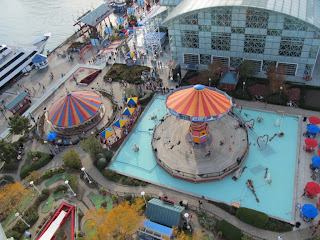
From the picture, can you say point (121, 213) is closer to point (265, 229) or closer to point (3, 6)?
point (265, 229)

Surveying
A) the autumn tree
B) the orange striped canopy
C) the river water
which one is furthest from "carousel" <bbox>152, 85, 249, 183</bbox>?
the river water

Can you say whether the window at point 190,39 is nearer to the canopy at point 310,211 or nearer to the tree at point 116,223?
the canopy at point 310,211

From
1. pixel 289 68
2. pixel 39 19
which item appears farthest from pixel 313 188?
pixel 39 19

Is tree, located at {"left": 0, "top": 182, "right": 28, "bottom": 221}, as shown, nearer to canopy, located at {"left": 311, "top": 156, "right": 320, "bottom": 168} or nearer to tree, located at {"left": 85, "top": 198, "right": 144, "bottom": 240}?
tree, located at {"left": 85, "top": 198, "right": 144, "bottom": 240}

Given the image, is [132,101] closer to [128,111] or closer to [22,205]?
[128,111]

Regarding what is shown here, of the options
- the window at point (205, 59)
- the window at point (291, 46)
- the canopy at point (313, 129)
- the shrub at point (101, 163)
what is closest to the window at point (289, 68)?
the window at point (291, 46)
